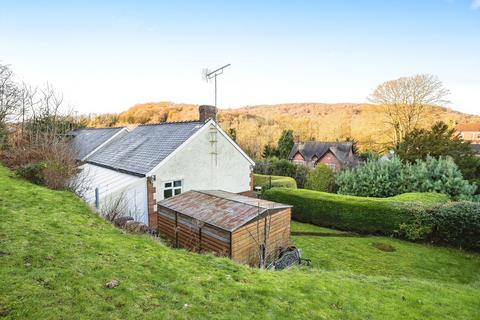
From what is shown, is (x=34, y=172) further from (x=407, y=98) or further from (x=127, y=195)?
(x=407, y=98)

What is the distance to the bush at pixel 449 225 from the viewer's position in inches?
565

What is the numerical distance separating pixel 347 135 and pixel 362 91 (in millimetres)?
24698

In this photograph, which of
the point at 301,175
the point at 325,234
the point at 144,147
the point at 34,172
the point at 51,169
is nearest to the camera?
the point at 51,169

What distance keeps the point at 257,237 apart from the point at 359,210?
1029 cm

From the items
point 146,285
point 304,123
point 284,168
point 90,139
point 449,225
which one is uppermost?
point 304,123

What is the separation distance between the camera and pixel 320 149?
50.2 m

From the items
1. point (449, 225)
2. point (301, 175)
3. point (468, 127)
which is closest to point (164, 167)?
point (449, 225)

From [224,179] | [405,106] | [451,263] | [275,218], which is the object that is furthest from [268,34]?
[405,106]

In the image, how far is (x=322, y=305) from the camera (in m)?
5.99

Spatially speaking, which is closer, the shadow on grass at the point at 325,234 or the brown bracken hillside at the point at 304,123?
the shadow on grass at the point at 325,234

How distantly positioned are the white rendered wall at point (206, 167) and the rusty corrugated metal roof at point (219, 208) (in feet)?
6.75

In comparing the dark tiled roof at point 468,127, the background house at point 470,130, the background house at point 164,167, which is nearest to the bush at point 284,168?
the background house at point 164,167

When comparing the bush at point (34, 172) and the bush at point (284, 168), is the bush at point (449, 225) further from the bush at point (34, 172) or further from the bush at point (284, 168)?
the bush at point (34, 172)

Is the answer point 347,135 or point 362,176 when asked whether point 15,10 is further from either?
point 347,135
